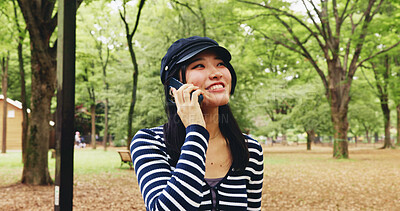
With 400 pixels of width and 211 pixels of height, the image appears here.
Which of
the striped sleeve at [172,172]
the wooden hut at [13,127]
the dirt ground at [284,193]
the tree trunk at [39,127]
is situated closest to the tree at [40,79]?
the tree trunk at [39,127]

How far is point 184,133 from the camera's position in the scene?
155 cm

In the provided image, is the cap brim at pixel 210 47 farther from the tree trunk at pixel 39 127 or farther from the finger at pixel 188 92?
the tree trunk at pixel 39 127

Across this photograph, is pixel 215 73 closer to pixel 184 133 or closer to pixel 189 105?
pixel 189 105

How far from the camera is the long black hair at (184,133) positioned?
4.95ft

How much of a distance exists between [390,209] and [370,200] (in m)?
0.95

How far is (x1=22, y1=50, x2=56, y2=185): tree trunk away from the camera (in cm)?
1041

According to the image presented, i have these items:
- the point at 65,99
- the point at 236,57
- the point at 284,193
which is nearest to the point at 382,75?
the point at 236,57

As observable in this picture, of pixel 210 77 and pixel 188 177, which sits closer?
pixel 188 177

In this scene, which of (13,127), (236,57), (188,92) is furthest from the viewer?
(13,127)

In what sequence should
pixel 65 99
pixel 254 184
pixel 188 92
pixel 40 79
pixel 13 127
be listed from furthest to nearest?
pixel 13 127, pixel 40 79, pixel 65 99, pixel 254 184, pixel 188 92

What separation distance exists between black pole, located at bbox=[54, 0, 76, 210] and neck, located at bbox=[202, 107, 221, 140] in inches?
56.5

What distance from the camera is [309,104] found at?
28141 millimetres

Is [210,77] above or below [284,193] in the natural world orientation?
above

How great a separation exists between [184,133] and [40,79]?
10048mm
